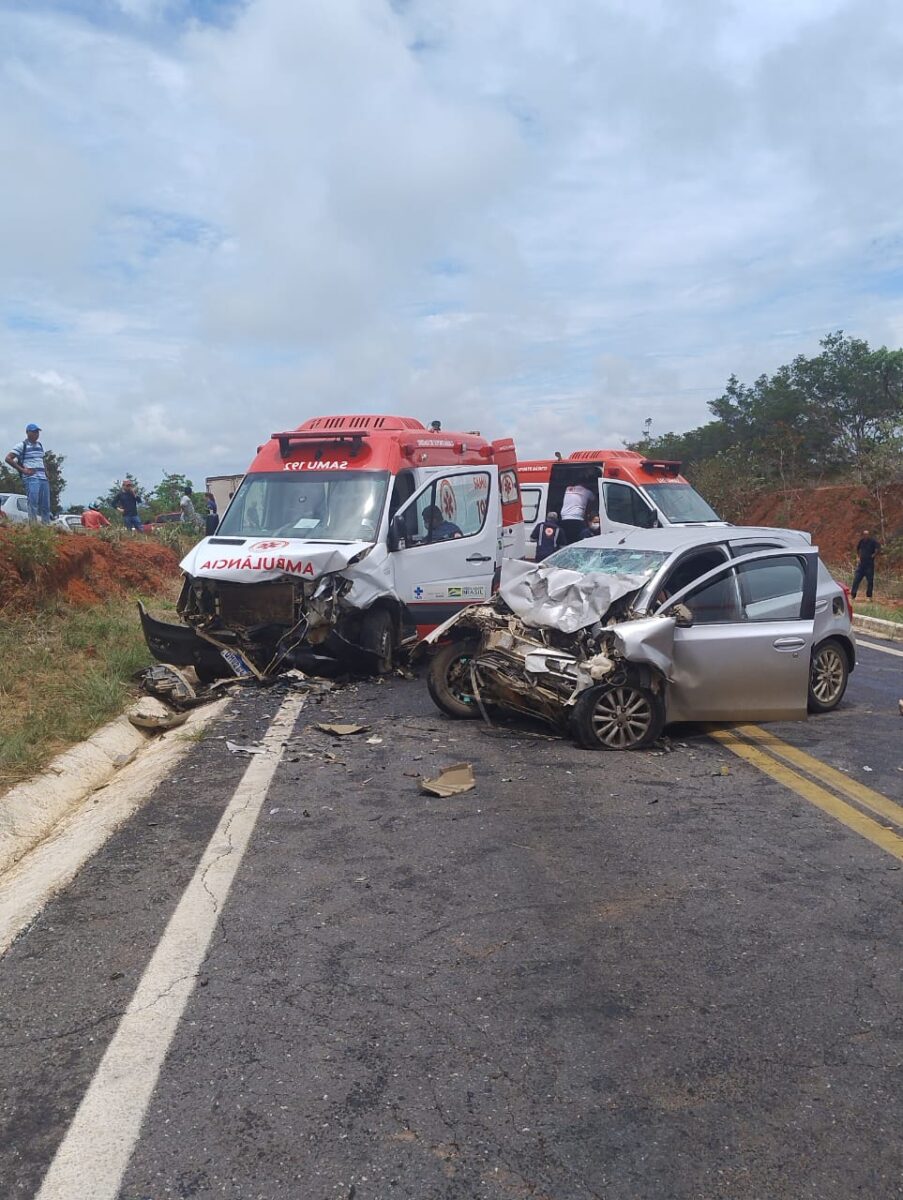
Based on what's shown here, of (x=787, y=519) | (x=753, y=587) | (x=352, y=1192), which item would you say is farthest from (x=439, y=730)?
(x=787, y=519)

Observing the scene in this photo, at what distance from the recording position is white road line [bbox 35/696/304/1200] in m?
2.75

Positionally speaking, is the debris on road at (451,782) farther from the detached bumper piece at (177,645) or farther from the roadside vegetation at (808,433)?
the roadside vegetation at (808,433)

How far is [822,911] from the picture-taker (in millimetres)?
4422

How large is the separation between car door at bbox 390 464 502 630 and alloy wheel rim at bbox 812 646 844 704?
13.5 ft

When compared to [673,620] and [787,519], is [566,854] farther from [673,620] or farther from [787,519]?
[787,519]

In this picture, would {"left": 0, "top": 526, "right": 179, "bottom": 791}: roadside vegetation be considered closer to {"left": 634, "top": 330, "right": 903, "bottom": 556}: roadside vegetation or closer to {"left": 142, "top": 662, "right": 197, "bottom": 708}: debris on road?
{"left": 142, "top": 662, "right": 197, "bottom": 708}: debris on road

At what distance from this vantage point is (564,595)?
7836mm

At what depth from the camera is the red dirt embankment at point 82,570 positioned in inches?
483

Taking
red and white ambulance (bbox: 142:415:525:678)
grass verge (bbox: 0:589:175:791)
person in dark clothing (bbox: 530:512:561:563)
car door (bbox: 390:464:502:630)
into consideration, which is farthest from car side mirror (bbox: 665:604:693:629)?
person in dark clothing (bbox: 530:512:561:563)

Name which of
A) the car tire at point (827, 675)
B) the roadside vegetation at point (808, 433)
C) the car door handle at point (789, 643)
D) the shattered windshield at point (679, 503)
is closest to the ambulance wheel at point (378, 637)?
the car door handle at point (789, 643)

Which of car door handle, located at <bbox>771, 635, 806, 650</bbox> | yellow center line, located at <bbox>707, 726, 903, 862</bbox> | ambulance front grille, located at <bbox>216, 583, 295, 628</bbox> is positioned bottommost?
yellow center line, located at <bbox>707, 726, 903, 862</bbox>

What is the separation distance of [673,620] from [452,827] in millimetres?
2593

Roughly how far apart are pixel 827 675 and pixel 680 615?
189 centimetres

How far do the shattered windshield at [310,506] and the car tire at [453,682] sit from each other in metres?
2.55
